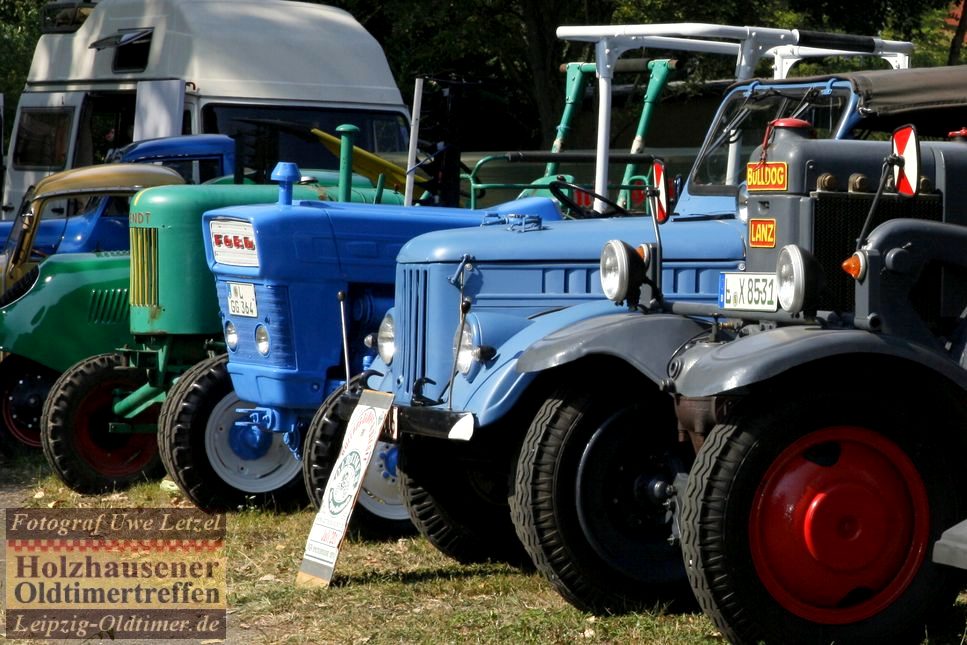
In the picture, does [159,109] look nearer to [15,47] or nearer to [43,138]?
[43,138]

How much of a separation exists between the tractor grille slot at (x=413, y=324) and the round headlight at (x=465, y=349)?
26cm

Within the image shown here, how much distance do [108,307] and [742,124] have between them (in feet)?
13.6

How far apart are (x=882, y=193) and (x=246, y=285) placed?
3452mm

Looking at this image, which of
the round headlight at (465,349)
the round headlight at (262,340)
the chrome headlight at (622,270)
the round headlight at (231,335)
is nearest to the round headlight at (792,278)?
the chrome headlight at (622,270)

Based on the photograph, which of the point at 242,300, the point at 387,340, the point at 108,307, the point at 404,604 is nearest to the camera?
the point at 404,604

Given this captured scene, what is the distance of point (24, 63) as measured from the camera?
23234mm

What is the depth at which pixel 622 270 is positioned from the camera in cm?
543

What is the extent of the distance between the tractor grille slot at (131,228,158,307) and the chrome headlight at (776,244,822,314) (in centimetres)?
445

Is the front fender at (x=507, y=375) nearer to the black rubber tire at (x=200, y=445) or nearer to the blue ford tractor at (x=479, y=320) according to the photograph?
the blue ford tractor at (x=479, y=320)

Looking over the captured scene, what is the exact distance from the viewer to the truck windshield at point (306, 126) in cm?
1177

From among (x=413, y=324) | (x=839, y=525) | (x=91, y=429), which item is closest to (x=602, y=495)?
(x=839, y=525)

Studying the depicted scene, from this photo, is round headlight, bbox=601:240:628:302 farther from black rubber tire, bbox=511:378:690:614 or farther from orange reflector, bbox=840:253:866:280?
orange reflector, bbox=840:253:866:280

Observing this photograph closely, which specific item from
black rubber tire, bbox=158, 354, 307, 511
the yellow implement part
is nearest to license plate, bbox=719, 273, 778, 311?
black rubber tire, bbox=158, 354, 307, 511

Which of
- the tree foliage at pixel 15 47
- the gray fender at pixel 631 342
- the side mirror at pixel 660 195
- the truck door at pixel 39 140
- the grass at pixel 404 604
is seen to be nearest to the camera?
the gray fender at pixel 631 342
